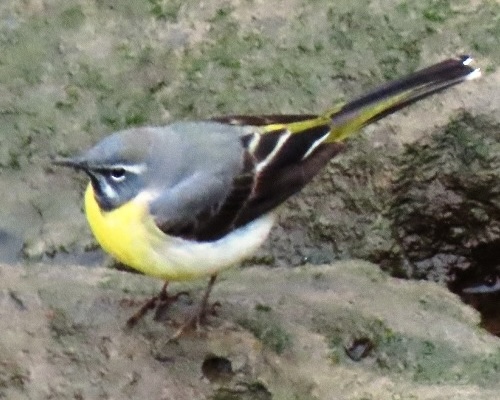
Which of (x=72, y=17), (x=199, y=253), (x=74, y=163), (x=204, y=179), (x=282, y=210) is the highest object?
(x=74, y=163)

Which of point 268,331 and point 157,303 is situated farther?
point 157,303

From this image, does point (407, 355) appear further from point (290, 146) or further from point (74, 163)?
point (74, 163)

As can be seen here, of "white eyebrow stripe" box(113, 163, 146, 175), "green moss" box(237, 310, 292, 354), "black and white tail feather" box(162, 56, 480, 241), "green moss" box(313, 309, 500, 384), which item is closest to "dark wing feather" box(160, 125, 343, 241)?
"black and white tail feather" box(162, 56, 480, 241)

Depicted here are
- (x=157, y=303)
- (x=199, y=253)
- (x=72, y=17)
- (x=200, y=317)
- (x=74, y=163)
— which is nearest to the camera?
(x=74, y=163)

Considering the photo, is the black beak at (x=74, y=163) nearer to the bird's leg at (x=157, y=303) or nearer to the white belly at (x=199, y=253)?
the white belly at (x=199, y=253)

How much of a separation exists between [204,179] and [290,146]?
1.49 feet

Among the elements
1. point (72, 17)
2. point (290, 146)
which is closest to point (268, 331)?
point (290, 146)

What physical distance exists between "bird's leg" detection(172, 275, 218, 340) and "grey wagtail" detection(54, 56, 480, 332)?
0.01m

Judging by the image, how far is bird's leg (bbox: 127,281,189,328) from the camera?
15.0ft

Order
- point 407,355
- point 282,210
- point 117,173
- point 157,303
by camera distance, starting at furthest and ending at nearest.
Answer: point 282,210
point 157,303
point 407,355
point 117,173

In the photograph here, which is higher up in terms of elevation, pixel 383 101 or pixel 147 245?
pixel 383 101

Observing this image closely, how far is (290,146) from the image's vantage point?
4.65m

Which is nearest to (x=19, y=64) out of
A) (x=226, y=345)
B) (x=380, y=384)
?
(x=226, y=345)

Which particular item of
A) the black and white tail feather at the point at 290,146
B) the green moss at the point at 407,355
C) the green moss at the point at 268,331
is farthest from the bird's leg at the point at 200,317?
the green moss at the point at 407,355
